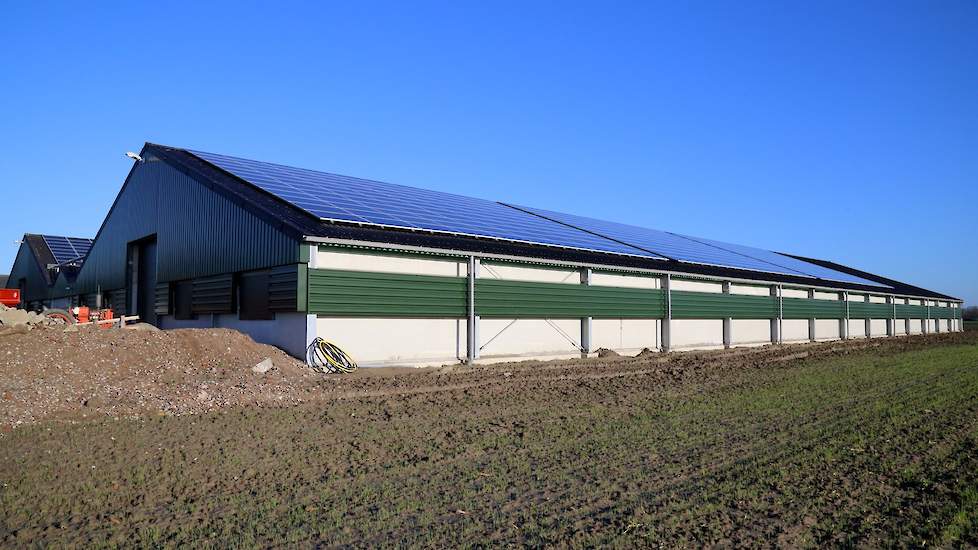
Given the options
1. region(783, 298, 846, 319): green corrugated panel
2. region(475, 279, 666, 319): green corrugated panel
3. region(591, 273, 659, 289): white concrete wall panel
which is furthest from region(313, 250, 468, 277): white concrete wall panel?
region(783, 298, 846, 319): green corrugated panel

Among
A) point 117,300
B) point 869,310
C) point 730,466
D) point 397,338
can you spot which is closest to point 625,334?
point 397,338

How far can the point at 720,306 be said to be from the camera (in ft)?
101

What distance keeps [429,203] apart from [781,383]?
15485mm

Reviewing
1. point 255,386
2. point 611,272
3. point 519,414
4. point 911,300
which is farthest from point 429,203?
point 911,300

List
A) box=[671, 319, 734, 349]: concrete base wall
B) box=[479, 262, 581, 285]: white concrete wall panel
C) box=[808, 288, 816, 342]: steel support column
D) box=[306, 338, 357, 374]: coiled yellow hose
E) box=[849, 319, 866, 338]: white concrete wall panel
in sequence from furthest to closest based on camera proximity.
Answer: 1. box=[849, 319, 866, 338]: white concrete wall panel
2. box=[808, 288, 816, 342]: steel support column
3. box=[671, 319, 734, 349]: concrete base wall
4. box=[479, 262, 581, 285]: white concrete wall panel
5. box=[306, 338, 357, 374]: coiled yellow hose

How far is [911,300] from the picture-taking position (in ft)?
183

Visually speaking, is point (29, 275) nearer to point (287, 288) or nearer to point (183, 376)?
point (287, 288)

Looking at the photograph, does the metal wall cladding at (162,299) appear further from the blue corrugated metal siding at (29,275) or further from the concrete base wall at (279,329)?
the blue corrugated metal siding at (29,275)

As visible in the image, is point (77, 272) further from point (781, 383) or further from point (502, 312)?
point (781, 383)

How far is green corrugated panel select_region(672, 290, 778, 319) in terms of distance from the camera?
28.5 metres

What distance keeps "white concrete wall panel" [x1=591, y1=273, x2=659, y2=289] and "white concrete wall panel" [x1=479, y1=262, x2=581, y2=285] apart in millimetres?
894

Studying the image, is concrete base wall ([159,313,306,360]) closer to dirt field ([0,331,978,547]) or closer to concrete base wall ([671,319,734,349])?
dirt field ([0,331,978,547])

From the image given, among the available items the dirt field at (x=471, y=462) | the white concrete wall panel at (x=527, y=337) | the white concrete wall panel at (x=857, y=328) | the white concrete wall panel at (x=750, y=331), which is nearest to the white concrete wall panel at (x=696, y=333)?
the white concrete wall panel at (x=750, y=331)

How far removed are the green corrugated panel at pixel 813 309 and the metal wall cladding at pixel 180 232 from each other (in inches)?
1103
